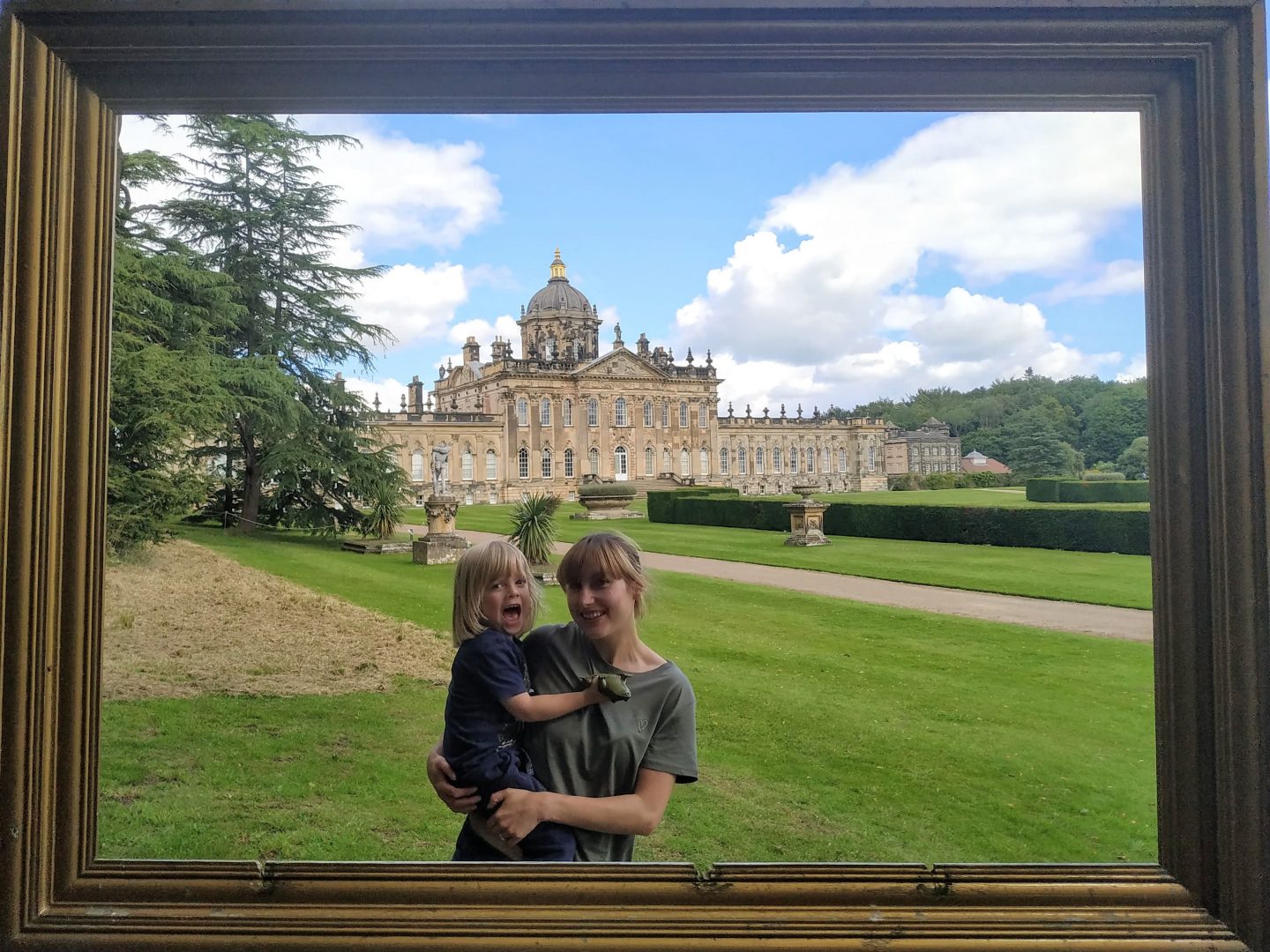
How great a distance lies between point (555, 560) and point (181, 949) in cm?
80

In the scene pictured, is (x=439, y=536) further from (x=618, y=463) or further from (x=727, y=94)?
(x=727, y=94)

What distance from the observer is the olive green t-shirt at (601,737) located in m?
1.31

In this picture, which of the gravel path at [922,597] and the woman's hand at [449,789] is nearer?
the woman's hand at [449,789]

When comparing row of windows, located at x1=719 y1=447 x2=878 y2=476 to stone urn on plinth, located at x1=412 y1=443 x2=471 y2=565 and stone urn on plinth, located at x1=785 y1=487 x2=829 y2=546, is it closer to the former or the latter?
stone urn on plinth, located at x1=785 y1=487 x2=829 y2=546

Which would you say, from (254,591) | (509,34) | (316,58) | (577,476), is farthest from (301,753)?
(509,34)

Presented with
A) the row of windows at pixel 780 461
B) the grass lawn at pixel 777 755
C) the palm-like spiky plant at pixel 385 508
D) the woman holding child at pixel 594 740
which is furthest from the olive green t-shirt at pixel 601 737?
the row of windows at pixel 780 461

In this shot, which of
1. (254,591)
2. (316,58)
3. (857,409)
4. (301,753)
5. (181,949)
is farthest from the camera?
(254,591)

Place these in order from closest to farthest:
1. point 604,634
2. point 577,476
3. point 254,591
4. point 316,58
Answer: point 316,58 < point 604,634 < point 254,591 < point 577,476

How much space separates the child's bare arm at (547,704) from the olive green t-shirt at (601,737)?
0.06 feet

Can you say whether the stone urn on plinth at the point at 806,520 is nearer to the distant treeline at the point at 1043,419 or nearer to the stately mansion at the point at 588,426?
the stately mansion at the point at 588,426

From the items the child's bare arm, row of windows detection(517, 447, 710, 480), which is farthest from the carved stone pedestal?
the child's bare arm

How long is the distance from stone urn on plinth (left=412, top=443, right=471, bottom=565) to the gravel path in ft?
0.48

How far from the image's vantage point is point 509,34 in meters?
1.22

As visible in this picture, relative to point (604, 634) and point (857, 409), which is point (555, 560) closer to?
point (604, 634)
